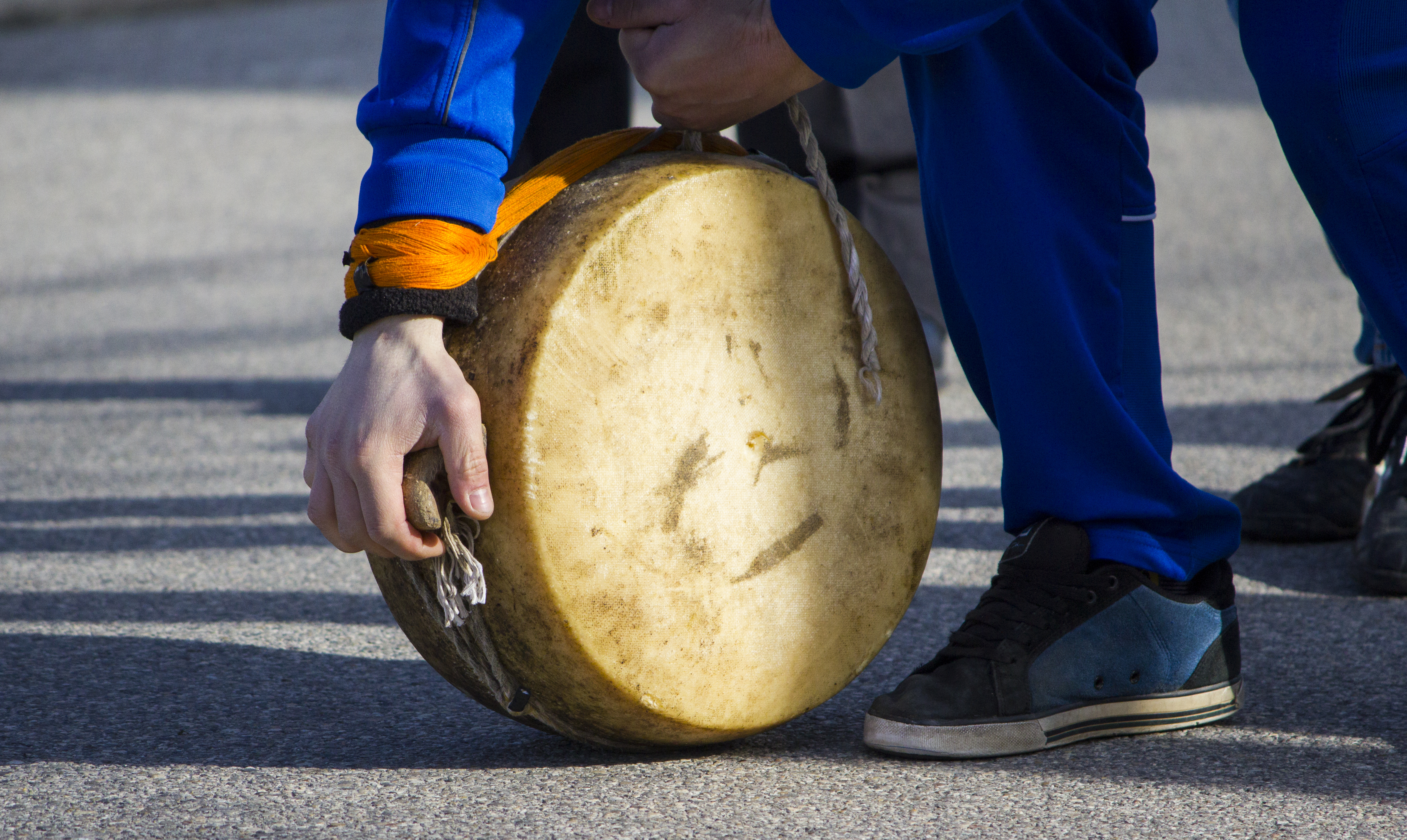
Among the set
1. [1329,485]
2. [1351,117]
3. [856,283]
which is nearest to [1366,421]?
[1329,485]

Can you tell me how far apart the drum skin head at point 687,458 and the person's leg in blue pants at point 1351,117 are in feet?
1.35

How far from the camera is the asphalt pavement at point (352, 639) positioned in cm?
124

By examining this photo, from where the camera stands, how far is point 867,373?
140 cm

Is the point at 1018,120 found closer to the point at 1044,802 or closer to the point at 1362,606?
the point at 1044,802

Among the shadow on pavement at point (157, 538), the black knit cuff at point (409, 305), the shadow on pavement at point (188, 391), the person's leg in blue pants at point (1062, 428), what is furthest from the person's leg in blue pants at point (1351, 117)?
the shadow on pavement at point (188, 391)

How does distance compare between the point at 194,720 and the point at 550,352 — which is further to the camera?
the point at 194,720

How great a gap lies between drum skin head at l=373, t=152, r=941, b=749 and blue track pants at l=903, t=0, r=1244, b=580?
0.33ft

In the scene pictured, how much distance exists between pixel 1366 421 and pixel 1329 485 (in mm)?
153

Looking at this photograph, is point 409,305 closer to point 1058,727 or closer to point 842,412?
point 842,412

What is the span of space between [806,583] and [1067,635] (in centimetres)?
26

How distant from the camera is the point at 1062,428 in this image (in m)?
1.41

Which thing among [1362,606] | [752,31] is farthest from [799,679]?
[1362,606]

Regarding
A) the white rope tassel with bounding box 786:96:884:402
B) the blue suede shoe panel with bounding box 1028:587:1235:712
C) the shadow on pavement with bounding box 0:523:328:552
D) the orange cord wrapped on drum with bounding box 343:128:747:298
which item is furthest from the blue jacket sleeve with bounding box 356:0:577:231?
the shadow on pavement with bounding box 0:523:328:552

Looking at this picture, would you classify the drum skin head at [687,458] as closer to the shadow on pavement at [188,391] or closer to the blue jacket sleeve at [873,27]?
the blue jacket sleeve at [873,27]
